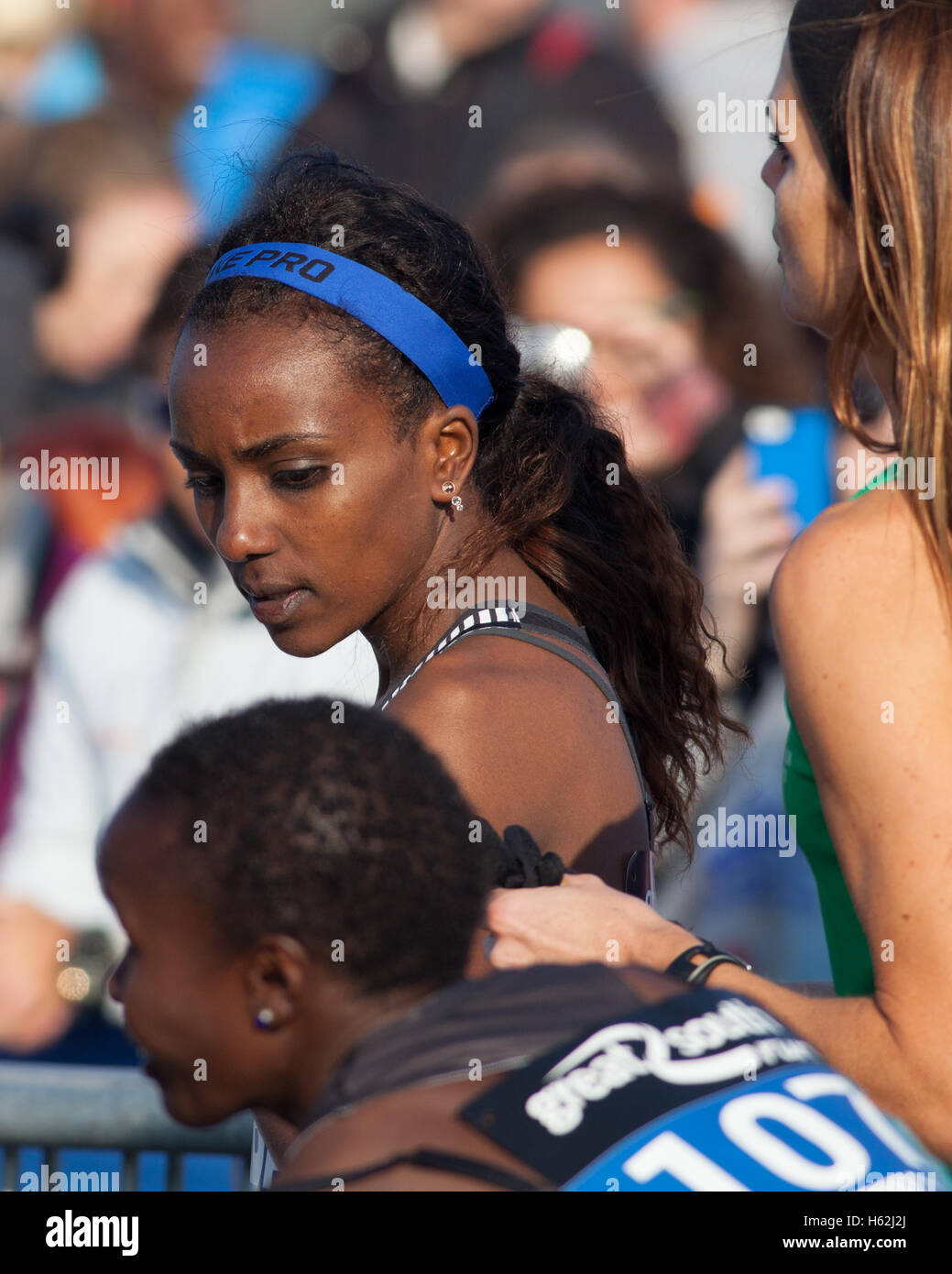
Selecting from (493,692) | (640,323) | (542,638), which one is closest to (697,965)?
(493,692)

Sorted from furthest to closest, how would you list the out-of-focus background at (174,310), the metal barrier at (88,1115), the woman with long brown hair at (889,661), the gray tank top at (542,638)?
the out-of-focus background at (174,310), the metal barrier at (88,1115), the gray tank top at (542,638), the woman with long brown hair at (889,661)

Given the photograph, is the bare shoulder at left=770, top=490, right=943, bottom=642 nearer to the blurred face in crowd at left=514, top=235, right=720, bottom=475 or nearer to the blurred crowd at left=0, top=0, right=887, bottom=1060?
the blurred crowd at left=0, top=0, right=887, bottom=1060

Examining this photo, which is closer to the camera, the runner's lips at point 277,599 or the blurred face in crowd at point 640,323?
the runner's lips at point 277,599

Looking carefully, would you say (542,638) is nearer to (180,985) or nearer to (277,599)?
(277,599)

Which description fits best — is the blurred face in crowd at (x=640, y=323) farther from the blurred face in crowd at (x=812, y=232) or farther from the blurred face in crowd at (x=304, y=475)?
the blurred face in crowd at (x=812, y=232)

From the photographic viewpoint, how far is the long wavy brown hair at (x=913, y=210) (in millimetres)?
1620

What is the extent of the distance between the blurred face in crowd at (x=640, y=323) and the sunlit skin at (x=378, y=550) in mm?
2876

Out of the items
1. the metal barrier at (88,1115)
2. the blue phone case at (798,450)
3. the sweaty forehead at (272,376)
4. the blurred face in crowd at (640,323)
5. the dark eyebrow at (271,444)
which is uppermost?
A: the blurred face in crowd at (640,323)

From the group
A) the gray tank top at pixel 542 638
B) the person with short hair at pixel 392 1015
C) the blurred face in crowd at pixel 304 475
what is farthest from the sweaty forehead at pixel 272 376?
the person with short hair at pixel 392 1015

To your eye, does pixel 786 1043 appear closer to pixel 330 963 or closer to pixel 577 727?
pixel 330 963

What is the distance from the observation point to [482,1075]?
128cm

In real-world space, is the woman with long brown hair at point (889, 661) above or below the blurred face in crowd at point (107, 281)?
below

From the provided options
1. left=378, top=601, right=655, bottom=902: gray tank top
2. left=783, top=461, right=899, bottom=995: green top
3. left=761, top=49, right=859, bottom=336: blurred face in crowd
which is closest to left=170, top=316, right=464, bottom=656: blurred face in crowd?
left=378, top=601, right=655, bottom=902: gray tank top

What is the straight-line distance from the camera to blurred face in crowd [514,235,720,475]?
5000 mm
